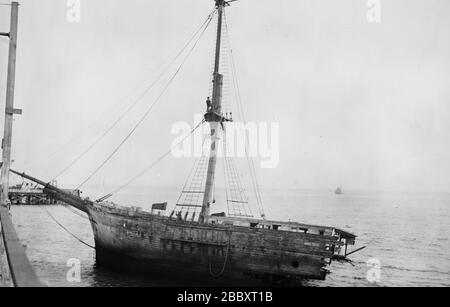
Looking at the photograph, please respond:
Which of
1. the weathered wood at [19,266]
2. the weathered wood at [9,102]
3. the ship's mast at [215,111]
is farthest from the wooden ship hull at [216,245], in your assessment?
the weathered wood at [19,266]

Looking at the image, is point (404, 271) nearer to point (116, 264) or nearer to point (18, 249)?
point (116, 264)

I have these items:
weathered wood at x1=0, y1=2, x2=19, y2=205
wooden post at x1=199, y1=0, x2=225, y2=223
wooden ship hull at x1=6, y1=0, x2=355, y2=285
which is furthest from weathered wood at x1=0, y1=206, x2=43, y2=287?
wooden post at x1=199, y1=0, x2=225, y2=223

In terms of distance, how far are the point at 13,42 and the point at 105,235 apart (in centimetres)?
1404

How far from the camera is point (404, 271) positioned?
28.4m

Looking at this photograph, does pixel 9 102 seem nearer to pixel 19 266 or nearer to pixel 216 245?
pixel 19 266

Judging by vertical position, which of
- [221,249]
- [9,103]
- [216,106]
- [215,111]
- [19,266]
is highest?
[216,106]

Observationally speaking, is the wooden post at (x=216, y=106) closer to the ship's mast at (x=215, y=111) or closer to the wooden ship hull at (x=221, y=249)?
the ship's mast at (x=215, y=111)

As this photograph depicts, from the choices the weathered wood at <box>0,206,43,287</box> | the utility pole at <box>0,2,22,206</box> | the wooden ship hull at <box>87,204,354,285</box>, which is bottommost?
the wooden ship hull at <box>87,204,354,285</box>

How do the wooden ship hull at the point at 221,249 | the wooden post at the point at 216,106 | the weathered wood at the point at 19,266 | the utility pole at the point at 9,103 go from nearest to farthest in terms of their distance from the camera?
the weathered wood at the point at 19,266
the utility pole at the point at 9,103
the wooden ship hull at the point at 221,249
the wooden post at the point at 216,106

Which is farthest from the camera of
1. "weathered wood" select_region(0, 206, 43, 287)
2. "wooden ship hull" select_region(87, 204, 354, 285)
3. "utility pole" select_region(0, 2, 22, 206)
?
"wooden ship hull" select_region(87, 204, 354, 285)

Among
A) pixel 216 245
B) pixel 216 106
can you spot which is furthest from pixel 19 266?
pixel 216 106

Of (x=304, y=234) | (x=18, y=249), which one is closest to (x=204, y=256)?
(x=304, y=234)

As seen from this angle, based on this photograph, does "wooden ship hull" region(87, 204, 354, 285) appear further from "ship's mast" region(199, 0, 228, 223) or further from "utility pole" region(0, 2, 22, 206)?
"utility pole" region(0, 2, 22, 206)
